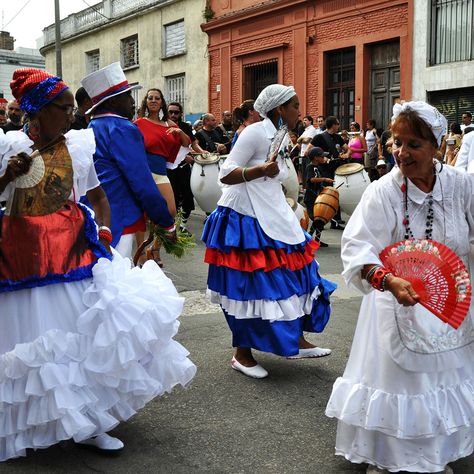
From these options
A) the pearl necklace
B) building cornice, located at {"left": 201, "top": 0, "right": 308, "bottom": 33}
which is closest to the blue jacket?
the pearl necklace

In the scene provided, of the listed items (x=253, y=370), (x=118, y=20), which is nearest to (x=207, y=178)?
(x=253, y=370)

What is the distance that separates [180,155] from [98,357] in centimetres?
549

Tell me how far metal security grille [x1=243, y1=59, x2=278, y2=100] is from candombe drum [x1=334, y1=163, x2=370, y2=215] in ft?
41.4

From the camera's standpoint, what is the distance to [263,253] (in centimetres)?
461

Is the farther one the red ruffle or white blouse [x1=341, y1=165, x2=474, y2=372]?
the red ruffle

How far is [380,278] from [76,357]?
4.59 feet

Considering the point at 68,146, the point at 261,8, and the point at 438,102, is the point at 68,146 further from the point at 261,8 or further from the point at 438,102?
the point at 261,8

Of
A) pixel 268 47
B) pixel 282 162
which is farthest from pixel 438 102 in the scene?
pixel 282 162

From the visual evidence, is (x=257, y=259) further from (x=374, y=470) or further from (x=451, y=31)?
(x=451, y=31)

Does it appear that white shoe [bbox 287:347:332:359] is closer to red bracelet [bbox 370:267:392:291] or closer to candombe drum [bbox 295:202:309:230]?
candombe drum [bbox 295:202:309:230]

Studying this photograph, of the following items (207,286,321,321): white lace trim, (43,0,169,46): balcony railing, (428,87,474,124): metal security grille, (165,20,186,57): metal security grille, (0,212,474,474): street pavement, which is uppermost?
(43,0,169,46): balcony railing

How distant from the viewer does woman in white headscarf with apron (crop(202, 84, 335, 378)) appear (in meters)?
4.58

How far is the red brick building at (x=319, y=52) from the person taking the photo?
18.9 m

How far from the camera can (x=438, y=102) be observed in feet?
59.0
